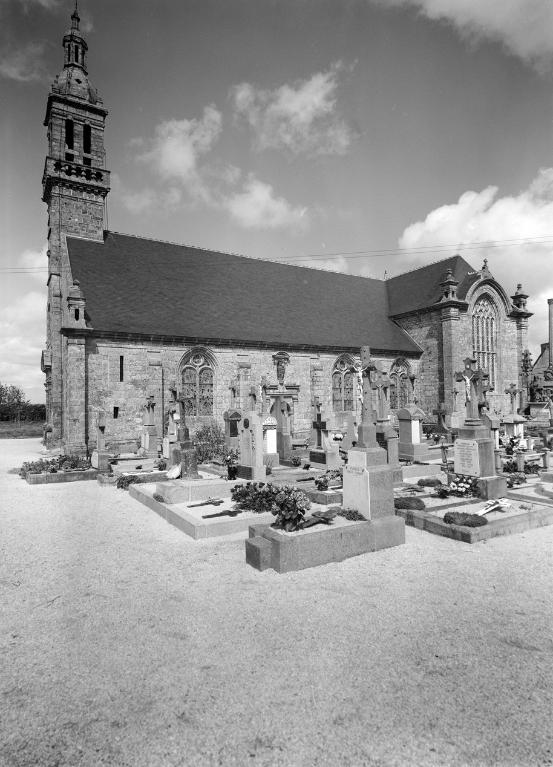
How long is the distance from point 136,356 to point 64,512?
39.7 ft

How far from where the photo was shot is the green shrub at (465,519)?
747 cm

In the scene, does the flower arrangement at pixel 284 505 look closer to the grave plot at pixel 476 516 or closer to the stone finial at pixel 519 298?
the grave plot at pixel 476 516

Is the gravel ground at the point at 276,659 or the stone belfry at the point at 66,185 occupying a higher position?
the stone belfry at the point at 66,185

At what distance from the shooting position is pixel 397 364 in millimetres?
28703

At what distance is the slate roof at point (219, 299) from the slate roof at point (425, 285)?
134 centimetres

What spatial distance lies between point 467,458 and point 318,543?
5549 millimetres

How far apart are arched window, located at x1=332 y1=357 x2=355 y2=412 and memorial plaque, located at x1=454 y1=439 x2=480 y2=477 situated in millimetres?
16063

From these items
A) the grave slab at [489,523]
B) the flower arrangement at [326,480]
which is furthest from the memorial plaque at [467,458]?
the flower arrangement at [326,480]

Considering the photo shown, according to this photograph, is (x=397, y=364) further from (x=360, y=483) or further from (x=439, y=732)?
(x=439, y=732)

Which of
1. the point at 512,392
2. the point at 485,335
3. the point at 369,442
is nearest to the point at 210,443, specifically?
the point at 369,442

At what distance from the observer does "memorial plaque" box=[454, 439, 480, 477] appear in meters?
10.0

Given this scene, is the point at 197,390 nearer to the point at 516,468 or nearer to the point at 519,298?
the point at 516,468

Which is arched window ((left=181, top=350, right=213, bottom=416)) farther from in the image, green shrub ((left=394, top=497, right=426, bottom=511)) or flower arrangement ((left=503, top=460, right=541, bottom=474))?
green shrub ((left=394, top=497, right=426, bottom=511))

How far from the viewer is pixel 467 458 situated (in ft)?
33.5
